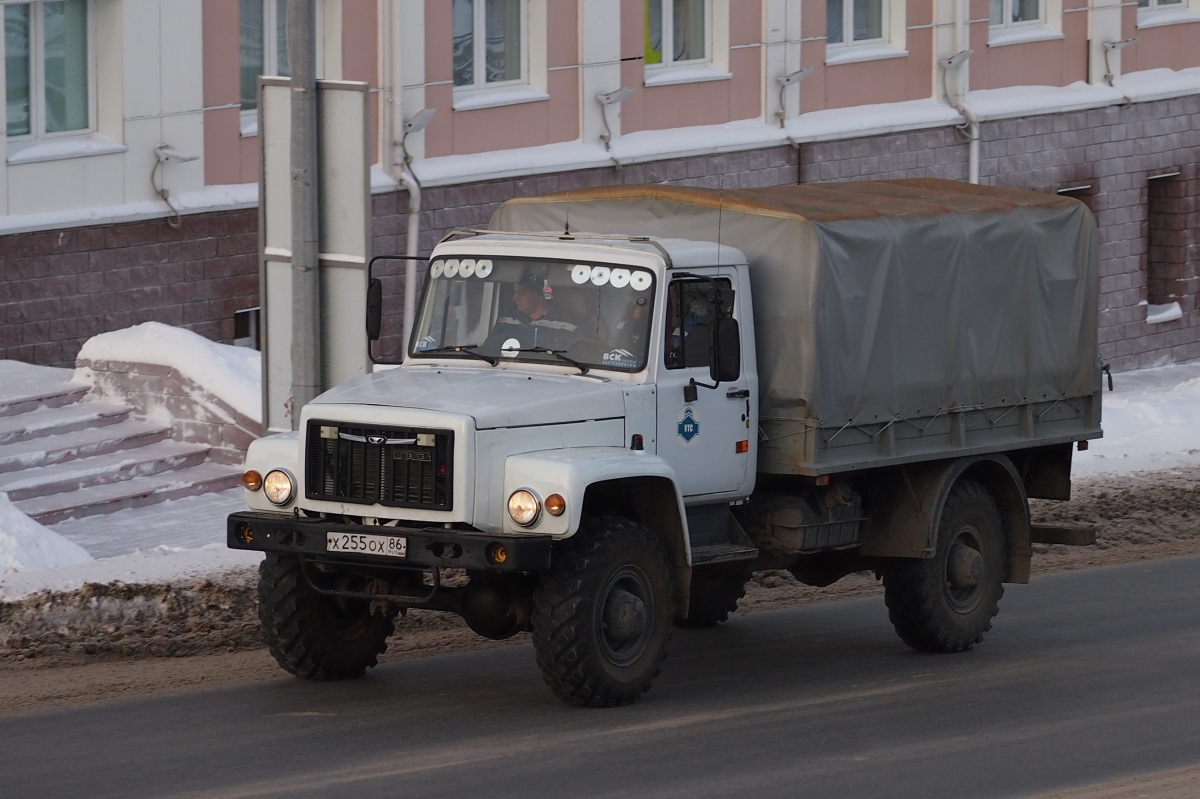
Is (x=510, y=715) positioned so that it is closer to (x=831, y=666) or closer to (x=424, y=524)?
(x=424, y=524)

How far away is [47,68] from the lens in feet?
62.2

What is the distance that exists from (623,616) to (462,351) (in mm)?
1753

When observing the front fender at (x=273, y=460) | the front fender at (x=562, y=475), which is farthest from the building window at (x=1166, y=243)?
the front fender at (x=273, y=460)

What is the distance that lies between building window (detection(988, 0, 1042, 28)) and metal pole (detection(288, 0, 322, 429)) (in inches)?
639

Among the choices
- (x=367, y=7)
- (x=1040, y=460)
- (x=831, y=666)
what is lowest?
(x=831, y=666)

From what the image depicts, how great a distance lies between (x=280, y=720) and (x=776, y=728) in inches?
93.2

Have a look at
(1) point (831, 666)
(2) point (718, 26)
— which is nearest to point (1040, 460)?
(1) point (831, 666)

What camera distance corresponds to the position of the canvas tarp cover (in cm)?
1128

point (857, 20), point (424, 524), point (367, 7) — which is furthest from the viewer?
point (857, 20)

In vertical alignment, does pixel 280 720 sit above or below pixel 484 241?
below

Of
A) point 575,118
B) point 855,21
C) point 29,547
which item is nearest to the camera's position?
point 29,547

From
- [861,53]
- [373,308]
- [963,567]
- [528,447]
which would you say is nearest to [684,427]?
[528,447]

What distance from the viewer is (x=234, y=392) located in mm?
17359

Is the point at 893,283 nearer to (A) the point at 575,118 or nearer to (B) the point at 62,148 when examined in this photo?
(B) the point at 62,148
